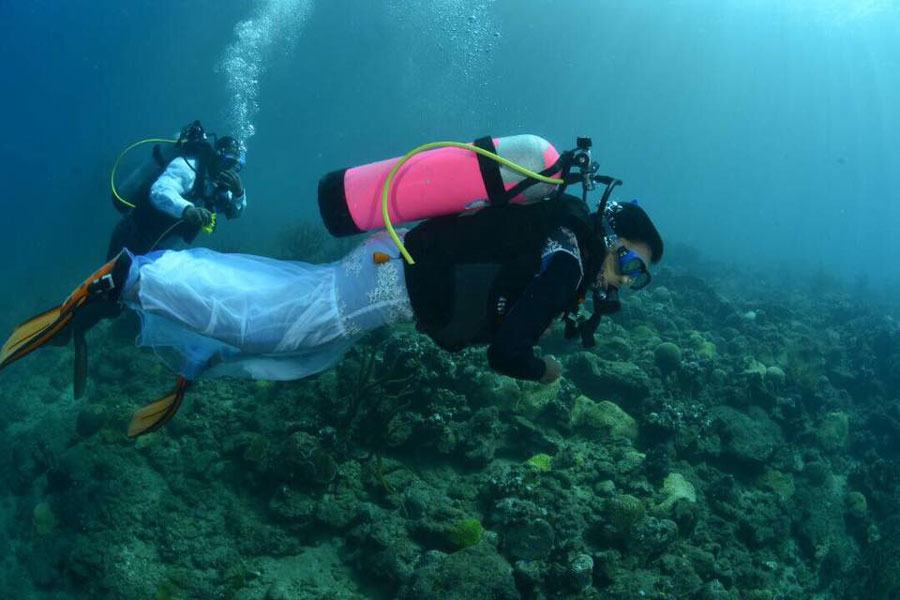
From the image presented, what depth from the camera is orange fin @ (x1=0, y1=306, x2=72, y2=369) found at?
3.52 metres

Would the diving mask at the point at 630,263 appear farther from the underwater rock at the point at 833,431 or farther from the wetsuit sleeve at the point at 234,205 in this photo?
the underwater rock at the point at 833,431

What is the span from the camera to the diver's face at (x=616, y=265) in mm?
3236

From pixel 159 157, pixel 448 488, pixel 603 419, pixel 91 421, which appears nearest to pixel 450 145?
pixel 448 488

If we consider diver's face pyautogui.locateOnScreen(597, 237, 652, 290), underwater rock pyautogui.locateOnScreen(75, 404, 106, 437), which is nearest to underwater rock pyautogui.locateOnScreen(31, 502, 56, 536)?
underwater rock pyautogui.locateOnScreen(75, 404, 106, 437)

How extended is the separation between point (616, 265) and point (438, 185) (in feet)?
4.39

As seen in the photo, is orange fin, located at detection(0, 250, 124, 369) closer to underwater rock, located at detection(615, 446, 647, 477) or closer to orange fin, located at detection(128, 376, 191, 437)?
orange fin, located at detection(128, 376, 191, 437)

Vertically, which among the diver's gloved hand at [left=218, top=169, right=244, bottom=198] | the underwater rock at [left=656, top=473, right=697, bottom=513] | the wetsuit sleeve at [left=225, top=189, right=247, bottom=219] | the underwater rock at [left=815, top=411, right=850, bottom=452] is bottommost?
the underwater rock at [left=656, top=473, right=697, bottom=513]

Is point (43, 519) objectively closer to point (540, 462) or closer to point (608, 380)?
point (540, 462)

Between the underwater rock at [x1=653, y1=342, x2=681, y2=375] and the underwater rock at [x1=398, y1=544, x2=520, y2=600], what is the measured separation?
5.96 meters

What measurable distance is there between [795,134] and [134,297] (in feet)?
700

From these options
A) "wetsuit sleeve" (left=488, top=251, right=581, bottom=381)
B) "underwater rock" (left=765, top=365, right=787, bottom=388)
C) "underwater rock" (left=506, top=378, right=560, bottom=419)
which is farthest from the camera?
"underwater rock" (left=765, top=365, right=787, bottom=388)

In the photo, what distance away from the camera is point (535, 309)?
279 cm

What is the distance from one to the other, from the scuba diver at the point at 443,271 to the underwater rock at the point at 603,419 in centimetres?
398

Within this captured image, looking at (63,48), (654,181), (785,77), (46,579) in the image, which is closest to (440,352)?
(46,579)
